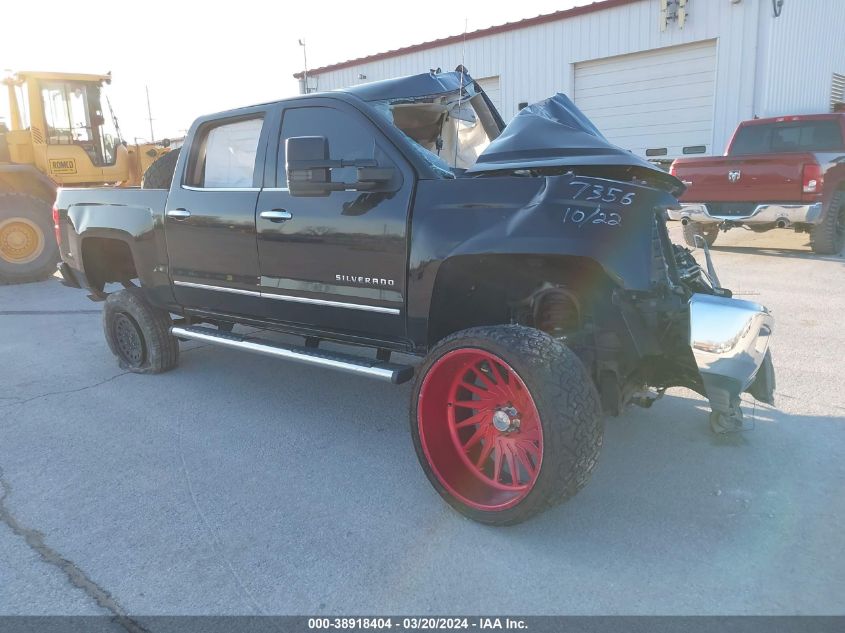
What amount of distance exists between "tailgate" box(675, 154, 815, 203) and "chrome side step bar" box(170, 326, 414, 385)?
23.2ft

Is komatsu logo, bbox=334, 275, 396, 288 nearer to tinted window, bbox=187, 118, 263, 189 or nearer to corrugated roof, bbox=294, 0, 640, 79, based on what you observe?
tinted window, bbox=187, 118, 263, 189

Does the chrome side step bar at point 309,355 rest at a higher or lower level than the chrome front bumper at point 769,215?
lower

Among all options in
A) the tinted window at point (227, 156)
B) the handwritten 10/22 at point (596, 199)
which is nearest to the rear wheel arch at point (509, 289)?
the handwritten 10/22 at point (596, 199)

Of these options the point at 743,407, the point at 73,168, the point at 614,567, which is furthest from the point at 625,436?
the point at 73,168

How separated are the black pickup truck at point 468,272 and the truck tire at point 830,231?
7351 millimetres

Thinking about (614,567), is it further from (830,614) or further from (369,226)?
(369,226)

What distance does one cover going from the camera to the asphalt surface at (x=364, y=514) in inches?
96.3

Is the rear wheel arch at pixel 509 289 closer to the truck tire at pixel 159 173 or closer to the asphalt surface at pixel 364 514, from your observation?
the asphalt surface at pixel 364 514

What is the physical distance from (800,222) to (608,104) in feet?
27.0

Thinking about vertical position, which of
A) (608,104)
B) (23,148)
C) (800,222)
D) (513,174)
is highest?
(608,104)

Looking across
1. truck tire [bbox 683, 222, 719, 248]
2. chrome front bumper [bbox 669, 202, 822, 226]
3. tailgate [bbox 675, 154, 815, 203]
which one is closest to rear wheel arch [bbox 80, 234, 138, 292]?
chrome front bumper [bbox 669, 202, 822, 226]

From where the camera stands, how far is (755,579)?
247cm

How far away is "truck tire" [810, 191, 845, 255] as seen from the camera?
9531 mm

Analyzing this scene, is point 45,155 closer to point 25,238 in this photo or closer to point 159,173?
point 25,238
